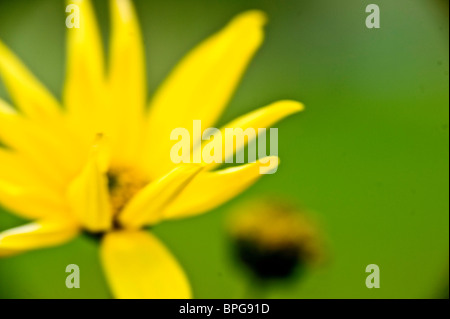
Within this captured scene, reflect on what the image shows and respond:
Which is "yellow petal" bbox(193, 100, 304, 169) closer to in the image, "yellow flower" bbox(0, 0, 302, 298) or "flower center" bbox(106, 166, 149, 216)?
"yellow flower" bbox(0, 0, 302, 298)

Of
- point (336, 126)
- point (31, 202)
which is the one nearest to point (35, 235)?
point (31, 202)

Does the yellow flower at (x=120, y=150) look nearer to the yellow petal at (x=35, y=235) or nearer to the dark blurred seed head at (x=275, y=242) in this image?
the yellow petal at (x=35, y=235)

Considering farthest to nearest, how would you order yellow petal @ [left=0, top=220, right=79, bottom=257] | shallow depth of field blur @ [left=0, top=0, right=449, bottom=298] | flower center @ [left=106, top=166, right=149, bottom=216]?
shallow depth of field blur @ [left=0, top=0, right=449, bottom=298], flower center @ [left=106, top=166, right=149, bottom=216], yellow petal @ [left=0, top=220, right=79, bottom=257]

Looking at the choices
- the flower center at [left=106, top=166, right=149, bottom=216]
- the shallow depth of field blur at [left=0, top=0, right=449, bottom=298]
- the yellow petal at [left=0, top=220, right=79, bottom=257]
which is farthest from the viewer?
the shallow depth of field blur at [left=0, top=0, right=449, bottom=298]

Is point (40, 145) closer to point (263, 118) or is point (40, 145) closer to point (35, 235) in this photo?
point (35, 235)

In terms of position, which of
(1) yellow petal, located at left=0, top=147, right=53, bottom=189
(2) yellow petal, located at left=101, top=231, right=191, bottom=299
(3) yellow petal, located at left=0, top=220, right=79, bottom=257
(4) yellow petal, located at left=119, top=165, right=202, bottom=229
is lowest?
(2) yellow petal, located at left=101, top=231, right=191, bottom=299

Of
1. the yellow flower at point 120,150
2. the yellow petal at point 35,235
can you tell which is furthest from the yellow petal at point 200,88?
the yellow petal at point 35,235

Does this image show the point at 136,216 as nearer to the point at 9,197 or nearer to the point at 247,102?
the point at 9,197

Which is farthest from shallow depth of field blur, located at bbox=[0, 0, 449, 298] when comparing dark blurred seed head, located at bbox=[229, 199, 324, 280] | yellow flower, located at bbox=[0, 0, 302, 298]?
yellow flower, located at bbox=[0, 0, 302, 298]
